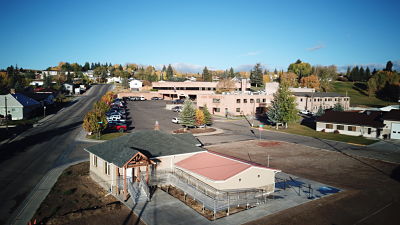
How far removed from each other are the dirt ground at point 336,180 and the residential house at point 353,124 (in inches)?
626

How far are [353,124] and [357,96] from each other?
86.6 metres

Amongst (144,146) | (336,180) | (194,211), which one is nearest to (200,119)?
(144,146)

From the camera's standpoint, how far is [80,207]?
19.2m

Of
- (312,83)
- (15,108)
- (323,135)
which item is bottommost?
(323,135)

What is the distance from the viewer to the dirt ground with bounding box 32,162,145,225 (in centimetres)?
1725

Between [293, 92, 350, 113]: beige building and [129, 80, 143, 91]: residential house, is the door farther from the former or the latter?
[129, 80, 143, 91]: residential house

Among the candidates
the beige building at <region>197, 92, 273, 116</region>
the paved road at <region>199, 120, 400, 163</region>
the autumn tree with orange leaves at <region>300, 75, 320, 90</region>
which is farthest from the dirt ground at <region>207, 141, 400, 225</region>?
the autumn tree with orange leaves at <region>300, 75, 320, 90</region>

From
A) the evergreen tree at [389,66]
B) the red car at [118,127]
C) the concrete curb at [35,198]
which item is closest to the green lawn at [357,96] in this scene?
the evergreen tree at [389,66]

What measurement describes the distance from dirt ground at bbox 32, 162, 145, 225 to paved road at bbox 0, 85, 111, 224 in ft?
7.03

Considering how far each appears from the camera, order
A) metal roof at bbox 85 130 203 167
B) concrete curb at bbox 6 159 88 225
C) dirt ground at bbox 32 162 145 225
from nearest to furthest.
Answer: dirt ground at bbox 32 162 145 225 → concrete curb at bbox 6 159 88 225 → metal roof at bbox 85 130 203 167

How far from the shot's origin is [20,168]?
89.1ft

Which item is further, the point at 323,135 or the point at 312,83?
the point at 312,83

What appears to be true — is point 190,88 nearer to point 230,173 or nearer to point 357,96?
point 357,96

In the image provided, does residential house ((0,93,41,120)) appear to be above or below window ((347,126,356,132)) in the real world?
above
